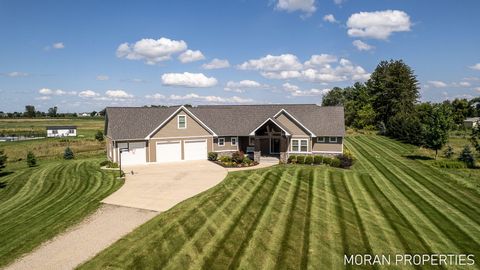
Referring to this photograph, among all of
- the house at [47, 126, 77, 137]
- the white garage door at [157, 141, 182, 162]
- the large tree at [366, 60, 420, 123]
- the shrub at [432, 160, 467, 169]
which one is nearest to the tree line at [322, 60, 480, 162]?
the large tree at [366, 60, 420, 123]

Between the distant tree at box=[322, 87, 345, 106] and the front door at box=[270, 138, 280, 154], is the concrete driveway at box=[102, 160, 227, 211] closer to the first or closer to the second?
the front door at box=[270, 138, 280, 154]

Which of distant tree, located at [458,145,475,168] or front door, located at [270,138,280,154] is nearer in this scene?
distant tree, located at [458,145,475,168]

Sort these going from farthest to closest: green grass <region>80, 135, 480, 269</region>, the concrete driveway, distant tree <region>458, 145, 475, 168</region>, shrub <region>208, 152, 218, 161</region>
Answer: shrub <region>208, 152, 218, 161</region> < distant tree <region>458, 145, 475, 168</region> < the concrete driveway < green grass <region>80, 135, 480, 269</region>

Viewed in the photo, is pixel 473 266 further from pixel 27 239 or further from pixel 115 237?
pixel 27 239

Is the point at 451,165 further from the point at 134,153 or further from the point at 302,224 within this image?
the point at 134,153

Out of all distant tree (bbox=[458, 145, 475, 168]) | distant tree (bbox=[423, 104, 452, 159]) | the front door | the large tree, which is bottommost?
distant tree (bbox=[458, 145, 475, 168])

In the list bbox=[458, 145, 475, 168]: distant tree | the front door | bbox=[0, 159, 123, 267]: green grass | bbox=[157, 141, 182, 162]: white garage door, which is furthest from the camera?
the front door

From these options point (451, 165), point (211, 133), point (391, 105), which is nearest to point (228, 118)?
point (211, 133)
